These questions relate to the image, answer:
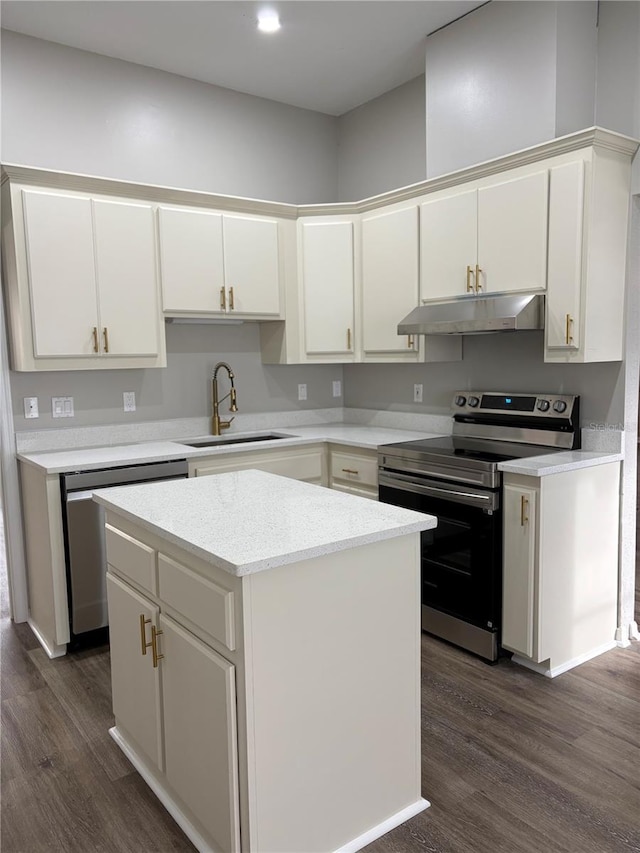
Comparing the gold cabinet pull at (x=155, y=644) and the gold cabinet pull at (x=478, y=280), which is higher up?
the gold cabinet pull at (x=478, y=280)

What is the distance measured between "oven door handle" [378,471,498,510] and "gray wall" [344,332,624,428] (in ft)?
2.32

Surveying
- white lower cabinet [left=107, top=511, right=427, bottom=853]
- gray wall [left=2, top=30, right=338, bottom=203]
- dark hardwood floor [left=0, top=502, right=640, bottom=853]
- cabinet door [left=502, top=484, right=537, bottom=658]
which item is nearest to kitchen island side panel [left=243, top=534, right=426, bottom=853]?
white lower cabinet [left=107, top=511, right=427, bottom=853]

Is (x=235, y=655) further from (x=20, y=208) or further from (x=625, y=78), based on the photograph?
(x=625, y=78)

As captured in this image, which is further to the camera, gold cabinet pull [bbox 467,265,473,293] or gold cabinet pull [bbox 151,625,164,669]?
gold cabinet pull [bbox 467,265,473,293]

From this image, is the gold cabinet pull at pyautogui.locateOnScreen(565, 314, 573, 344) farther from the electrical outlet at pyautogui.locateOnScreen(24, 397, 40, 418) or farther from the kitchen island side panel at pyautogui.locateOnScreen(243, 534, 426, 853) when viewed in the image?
the electrical outlet at pyautogui.locateOnScreen(24, 397, 40, 418)

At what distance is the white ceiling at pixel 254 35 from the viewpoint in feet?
10.2

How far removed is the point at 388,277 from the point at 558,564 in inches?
74.9

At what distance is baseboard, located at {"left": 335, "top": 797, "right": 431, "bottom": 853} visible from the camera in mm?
1797

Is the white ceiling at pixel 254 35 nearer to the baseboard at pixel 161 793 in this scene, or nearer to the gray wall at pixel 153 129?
the gray wall at pixel 153 129

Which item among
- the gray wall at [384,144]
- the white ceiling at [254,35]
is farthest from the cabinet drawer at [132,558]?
the gray wall at [384,144]

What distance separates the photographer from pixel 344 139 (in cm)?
460

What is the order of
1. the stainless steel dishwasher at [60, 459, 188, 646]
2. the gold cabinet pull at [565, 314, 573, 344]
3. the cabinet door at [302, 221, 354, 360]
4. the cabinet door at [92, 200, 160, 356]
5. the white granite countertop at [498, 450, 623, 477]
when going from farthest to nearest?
the cabinet door at [302, 221, 354, 360] → the cabinet door at [92, 200, 160, 356] → the stainless steel dishwasher at [60, 459, 188, 646] → the gold cabinet pull at [565, 314, 573, 344] → the white granite countertop at [498, 450, 623, 477]

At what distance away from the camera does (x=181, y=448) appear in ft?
11.5

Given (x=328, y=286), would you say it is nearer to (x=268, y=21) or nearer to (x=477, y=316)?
(x=477, y=316)
